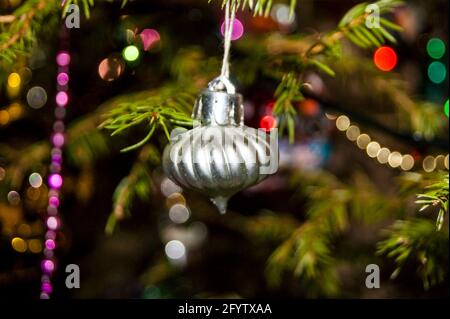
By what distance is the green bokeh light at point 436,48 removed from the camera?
119 cm

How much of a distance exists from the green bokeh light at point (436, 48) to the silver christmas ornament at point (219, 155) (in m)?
0.86

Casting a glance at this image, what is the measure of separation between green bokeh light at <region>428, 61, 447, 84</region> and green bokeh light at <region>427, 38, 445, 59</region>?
0.04 meters

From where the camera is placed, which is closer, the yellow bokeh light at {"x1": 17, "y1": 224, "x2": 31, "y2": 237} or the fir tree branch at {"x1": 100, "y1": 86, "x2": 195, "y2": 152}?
the fir tree branch at {"x1": 100, "y1": 86, "x2": 195, "y2": 152}

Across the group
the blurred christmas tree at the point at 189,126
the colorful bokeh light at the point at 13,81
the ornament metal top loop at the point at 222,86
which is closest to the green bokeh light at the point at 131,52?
the blurred christmas tree at the point at 189,126

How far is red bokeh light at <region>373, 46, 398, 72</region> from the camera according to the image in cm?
118

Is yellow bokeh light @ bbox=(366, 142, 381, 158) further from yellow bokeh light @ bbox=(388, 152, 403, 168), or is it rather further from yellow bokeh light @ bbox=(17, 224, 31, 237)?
yellow bokeh light @ bbox=(17, 224, 31, 237)

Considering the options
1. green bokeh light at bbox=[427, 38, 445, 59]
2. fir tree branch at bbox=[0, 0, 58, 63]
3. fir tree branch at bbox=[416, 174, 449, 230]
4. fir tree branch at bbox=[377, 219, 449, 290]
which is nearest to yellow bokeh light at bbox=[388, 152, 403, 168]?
green bokeh light at bbox=[427, 38, 445, 59]

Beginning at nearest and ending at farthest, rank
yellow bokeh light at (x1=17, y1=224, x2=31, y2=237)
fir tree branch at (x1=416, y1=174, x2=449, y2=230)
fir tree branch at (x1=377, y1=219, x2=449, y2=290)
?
fir tree branch at (x1=416, y1=174, x2=449, y2=230) → fir tree branch at (x1=377, y1=219, x2=449, y2=290) → yellow bokeh light at (x1=17, y1=224, x2=31, y2=237)

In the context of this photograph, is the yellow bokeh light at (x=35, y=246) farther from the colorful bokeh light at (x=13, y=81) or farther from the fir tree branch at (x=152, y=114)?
the fir tree branch at (x=152, y=114)

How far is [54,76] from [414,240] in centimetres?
67

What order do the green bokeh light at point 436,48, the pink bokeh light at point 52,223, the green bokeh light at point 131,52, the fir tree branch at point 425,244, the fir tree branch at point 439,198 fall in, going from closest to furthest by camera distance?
the fir tree branch at point 439,198, the fir tree branch at point 425,244, the pink bokeh light at point 52,223, the green bokeh light at point 131,52, the green bokeh light at point 436,48

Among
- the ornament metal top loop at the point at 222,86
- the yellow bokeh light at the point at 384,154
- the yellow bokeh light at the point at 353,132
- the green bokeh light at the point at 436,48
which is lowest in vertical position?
the ornament metal top loop at the point at 222,86
